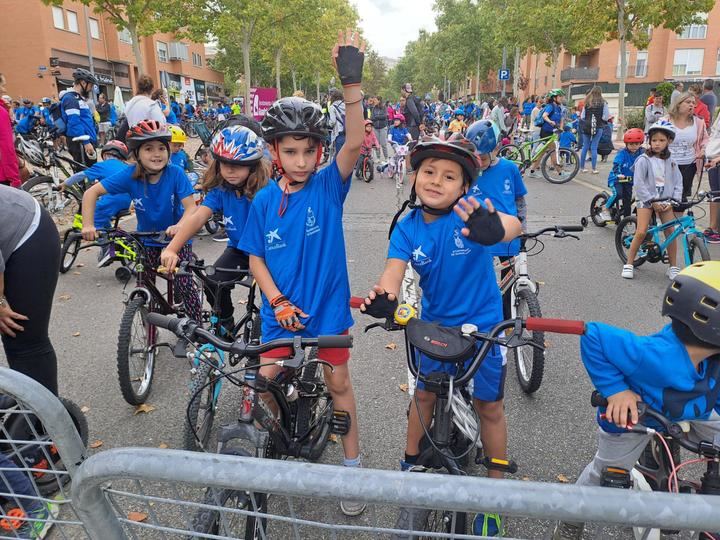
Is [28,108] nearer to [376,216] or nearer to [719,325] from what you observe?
[376,216]

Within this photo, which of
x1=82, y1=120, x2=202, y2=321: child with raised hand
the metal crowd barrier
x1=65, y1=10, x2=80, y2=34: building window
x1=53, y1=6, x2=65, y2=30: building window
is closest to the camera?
the metal crowd barrier

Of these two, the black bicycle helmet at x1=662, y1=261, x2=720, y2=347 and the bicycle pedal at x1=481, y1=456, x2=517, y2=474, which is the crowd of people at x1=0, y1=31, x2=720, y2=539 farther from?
the bicycle pedal at x1=481, y1=456, x2=517, y2=474

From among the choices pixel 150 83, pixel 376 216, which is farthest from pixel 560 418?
pixel 150 83

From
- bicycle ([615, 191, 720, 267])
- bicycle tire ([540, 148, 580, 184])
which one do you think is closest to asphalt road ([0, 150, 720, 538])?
bicycle ([615, 191, 720, 267])

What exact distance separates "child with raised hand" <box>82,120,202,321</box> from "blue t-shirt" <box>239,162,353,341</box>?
1523mm

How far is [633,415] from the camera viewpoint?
2018 millimetres

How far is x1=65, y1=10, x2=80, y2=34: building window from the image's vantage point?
37.3 meters

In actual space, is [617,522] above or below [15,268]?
below

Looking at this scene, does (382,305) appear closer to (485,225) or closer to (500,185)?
(485,225)

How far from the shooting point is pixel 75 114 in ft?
33.3

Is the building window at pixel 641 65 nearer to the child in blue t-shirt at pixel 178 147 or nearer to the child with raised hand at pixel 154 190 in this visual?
the child in blue t-shirt at pixel 178 147

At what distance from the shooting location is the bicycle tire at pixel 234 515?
1.53 m

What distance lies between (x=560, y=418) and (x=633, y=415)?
1806mm

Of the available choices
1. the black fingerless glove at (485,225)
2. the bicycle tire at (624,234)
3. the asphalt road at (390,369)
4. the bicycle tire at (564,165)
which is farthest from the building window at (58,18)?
the black fingerless glove at (485,225)
